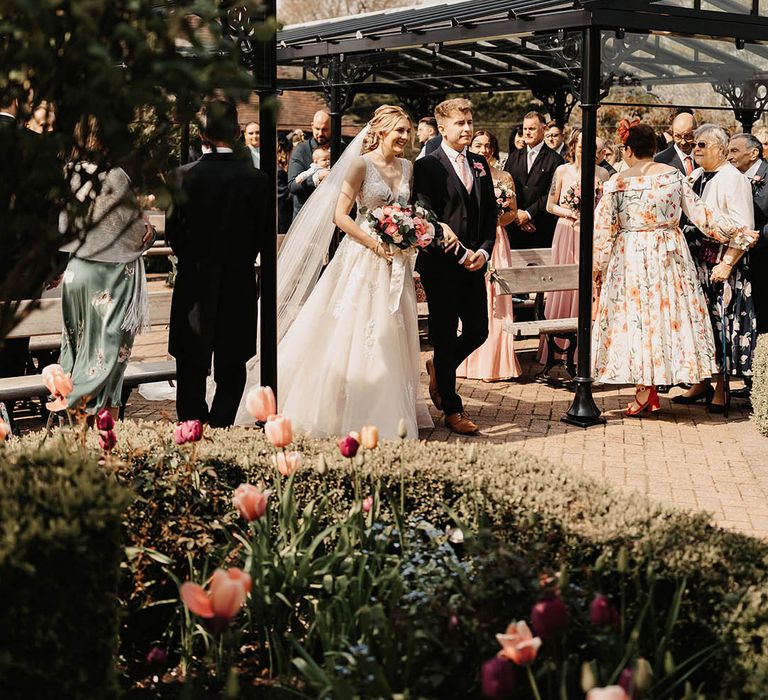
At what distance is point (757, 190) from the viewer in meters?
9.00

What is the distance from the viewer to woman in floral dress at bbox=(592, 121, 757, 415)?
812 cm

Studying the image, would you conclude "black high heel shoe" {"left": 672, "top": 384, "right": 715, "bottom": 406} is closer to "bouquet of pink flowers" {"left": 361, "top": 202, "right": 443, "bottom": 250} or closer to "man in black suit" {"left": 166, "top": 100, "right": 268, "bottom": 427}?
"bouquet of pink flowers" {"left": 361, "top": 202, "right": 443, "bottom": 250}

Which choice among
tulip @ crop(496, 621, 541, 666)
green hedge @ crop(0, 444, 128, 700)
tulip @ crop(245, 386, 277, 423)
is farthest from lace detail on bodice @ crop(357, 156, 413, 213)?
tulip @ crop(496, 621, 541, 666)

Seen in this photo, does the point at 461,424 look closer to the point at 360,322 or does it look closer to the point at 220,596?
the point at 360,322

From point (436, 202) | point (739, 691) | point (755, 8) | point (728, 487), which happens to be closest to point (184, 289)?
point (436, 202)

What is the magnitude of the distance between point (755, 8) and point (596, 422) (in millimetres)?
3452

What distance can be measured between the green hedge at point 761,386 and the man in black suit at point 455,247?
191cm

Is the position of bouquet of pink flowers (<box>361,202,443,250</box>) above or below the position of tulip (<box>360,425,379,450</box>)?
above

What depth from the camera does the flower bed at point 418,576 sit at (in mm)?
3129

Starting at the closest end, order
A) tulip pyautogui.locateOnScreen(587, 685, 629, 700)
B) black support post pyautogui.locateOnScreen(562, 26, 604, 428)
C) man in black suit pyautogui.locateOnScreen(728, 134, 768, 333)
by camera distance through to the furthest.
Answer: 1. tulip pyautogui.locateOnScreen(587, 685, 629, 700)
2. black support post pyautogui.locateOnScreen(562, 26, 604, 428)
3. man in black suit pyautogui.locateOnScreen(728, 134, 768, 333)

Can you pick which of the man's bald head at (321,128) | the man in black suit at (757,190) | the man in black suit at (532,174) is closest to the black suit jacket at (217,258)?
the man in black suit at (757,190)

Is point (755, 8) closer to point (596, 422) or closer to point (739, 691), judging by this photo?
point (596, 422)

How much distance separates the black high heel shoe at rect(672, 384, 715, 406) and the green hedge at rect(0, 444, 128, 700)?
260 inches

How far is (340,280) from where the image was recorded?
736 centimetres
